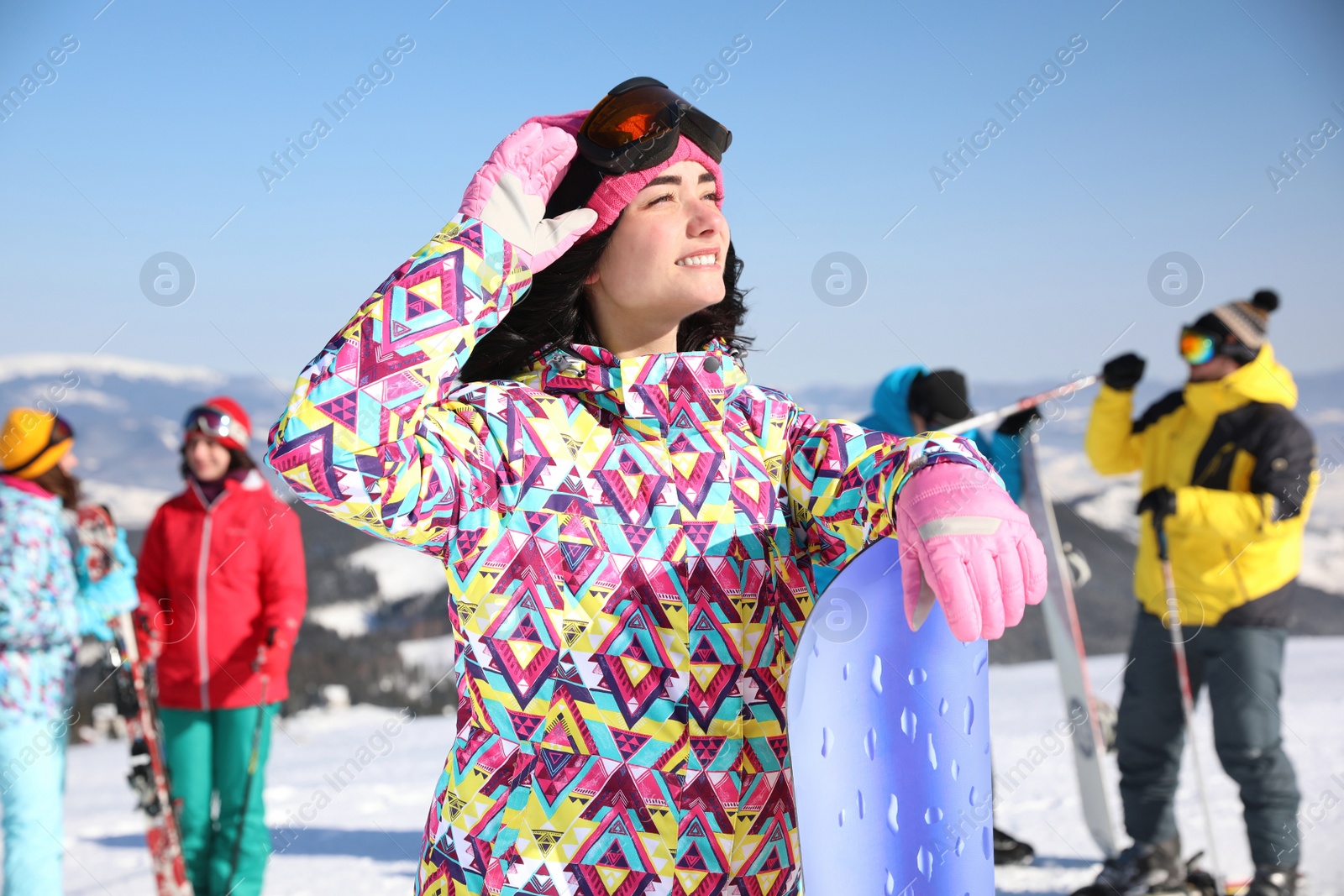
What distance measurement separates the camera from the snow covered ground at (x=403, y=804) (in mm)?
4160

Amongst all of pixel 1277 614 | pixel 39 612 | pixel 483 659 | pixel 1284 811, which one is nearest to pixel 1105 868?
pixel 1284 811

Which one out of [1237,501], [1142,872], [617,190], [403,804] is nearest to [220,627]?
[403,804]

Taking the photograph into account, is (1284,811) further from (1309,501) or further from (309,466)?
(309,466)

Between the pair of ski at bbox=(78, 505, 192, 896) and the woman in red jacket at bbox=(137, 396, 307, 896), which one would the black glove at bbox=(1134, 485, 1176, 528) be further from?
the pair of ski at bbox=(78, 505, 192, 896)

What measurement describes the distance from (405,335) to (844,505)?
22.7 inches

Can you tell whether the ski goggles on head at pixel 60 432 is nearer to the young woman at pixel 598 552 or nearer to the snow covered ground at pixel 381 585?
the young woman at pixel 598 552

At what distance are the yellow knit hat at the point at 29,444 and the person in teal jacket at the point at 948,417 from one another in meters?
3.17

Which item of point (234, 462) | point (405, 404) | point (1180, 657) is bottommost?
point (1180, 657)

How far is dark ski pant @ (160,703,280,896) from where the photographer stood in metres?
3.73

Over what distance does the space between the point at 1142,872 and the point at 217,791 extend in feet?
11.1

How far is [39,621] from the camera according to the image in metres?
3.54

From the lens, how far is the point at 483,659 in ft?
4.32

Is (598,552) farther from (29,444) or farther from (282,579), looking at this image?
(29,444)

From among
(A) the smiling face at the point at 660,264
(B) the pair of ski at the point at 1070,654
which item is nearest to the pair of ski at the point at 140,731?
(A) the smiling face at the point at 660,264
